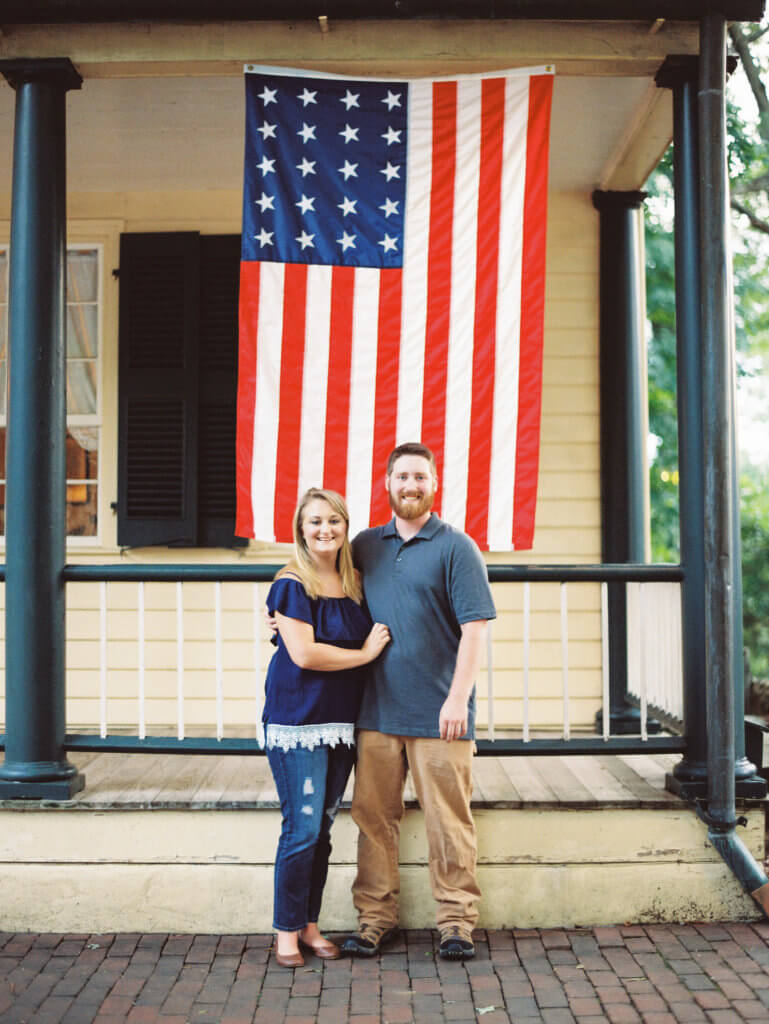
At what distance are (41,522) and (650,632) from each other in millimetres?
3339

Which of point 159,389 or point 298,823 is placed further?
point 159,389

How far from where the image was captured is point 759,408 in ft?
75.6

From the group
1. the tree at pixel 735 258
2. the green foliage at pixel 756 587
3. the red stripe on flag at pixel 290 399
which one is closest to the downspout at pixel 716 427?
the red stripe on flag at pixel 290 399

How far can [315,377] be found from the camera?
184 inches

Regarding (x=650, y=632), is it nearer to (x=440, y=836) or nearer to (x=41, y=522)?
(x=440, y=836)

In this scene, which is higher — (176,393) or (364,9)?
(364,9)

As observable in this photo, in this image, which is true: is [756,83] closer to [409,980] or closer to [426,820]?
[426,820]

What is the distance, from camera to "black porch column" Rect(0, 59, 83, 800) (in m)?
4.33

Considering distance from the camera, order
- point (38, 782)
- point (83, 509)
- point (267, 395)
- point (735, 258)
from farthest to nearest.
→ 1. point (735, 258)
2. point (83, 509)
3. point (267, 395)
4. point (38, 782)

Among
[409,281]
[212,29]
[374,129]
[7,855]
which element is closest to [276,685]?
[7,855]

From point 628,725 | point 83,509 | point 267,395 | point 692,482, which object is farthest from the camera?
point 83,509

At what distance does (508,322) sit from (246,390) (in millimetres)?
1236

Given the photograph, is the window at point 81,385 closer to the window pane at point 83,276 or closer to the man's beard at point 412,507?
the window pane at point 83,276

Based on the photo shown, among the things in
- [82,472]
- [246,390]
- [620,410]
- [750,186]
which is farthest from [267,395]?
[750,186]
